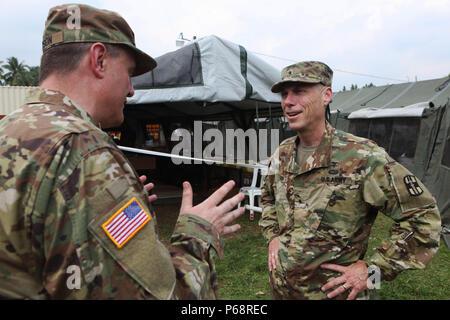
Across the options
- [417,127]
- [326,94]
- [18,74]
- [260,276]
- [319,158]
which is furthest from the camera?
[18,74]

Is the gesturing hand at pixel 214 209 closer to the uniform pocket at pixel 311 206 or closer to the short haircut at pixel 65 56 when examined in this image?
the short haircut at pixel 65 56

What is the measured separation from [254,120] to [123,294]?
7.97m

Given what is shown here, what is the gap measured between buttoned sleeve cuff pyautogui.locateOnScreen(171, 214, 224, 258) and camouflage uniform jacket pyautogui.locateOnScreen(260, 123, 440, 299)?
1.03 metres

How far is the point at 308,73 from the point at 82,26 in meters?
1.51

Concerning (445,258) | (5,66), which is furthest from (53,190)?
(5,66)

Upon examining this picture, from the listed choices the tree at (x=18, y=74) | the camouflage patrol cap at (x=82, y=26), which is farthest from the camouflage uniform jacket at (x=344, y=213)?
the tree at (x=18, y=74)

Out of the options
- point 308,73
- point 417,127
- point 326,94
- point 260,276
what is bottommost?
point 260,276

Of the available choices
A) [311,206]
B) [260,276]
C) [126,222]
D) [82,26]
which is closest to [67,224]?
[126,222]

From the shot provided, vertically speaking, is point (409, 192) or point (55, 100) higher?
point (55, 100)

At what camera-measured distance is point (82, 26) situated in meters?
1.10

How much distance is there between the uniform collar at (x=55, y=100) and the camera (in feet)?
3.41

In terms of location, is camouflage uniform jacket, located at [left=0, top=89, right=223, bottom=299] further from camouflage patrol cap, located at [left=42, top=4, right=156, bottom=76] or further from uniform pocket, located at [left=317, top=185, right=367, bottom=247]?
uniform pocket, located at [left=317, top=185, right=367, bottom=247]

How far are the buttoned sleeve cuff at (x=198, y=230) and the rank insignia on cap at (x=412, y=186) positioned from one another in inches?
48.6

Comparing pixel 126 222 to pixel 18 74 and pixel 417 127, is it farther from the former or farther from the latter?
pixel 18 74
